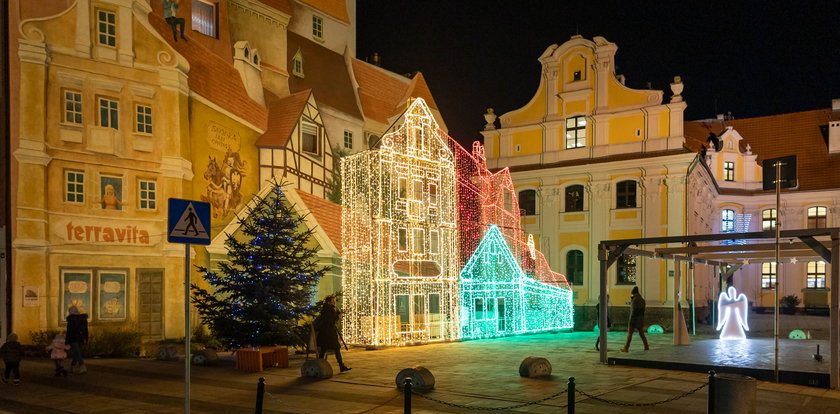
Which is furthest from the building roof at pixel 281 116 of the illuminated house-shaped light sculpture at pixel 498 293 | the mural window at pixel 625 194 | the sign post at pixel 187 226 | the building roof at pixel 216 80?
the mural window at pixel 625 194

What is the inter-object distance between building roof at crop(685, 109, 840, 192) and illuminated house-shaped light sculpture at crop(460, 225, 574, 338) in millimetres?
21496

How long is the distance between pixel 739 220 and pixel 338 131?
2798 cm

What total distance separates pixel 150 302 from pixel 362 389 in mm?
9716

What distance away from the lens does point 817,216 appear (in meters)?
41.2

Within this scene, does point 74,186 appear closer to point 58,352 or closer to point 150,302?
point 150,302

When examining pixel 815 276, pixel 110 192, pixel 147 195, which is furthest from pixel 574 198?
pixel 110 192

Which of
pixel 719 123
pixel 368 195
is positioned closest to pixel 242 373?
pixel 368 195

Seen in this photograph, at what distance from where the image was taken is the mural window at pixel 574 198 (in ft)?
111

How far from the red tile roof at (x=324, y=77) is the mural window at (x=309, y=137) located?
1776mm

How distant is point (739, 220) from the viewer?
42.2 metres

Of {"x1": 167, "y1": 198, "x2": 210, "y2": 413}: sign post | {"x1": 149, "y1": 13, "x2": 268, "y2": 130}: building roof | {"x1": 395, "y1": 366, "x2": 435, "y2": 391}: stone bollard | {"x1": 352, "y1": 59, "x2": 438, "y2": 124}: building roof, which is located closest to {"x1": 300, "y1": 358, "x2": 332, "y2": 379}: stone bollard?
{"x1": 395, "y1": 366, "x2": 435, "y2": 391}: stone bollard

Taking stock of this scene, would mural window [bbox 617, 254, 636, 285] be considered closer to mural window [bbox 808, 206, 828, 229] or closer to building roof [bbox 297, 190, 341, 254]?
building roof [bbox 297, 190, 341, 254]

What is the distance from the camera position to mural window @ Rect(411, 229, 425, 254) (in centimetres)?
2016

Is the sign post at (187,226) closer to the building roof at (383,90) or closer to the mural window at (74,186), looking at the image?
the mural window at (74,186)
